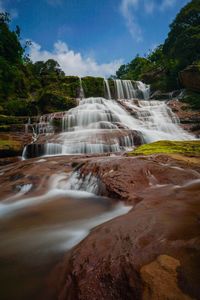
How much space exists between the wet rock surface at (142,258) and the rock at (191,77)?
22.1 meters

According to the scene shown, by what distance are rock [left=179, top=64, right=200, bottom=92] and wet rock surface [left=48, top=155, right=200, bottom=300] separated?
22068 millimetres

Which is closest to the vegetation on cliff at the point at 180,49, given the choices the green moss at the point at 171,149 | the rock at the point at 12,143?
the green moss at the point at 171,149

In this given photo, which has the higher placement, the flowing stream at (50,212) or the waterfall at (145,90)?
the waterfall at (145,90)

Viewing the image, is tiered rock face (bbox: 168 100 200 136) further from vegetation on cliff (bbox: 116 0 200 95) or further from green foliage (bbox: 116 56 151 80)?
green foliage (bbox: 116 56 151 80)

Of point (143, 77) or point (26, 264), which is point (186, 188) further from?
point (143, 77)

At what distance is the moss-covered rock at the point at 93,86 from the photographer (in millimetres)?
26422

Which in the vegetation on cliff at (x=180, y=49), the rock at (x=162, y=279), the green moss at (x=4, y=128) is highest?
the vegetation on cliff at (x=180, y=49)

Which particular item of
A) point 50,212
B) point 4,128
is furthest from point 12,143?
point 50,212

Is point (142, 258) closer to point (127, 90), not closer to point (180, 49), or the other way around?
point (127, 90)

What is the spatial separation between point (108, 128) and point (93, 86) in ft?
40.5

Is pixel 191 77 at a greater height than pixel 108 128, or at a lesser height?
greater

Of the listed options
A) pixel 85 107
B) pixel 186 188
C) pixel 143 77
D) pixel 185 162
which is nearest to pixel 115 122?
pixel 85 107

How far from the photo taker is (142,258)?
2205 mm

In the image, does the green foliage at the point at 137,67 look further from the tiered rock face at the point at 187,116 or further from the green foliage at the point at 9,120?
the green foliage at the point at 9,120
